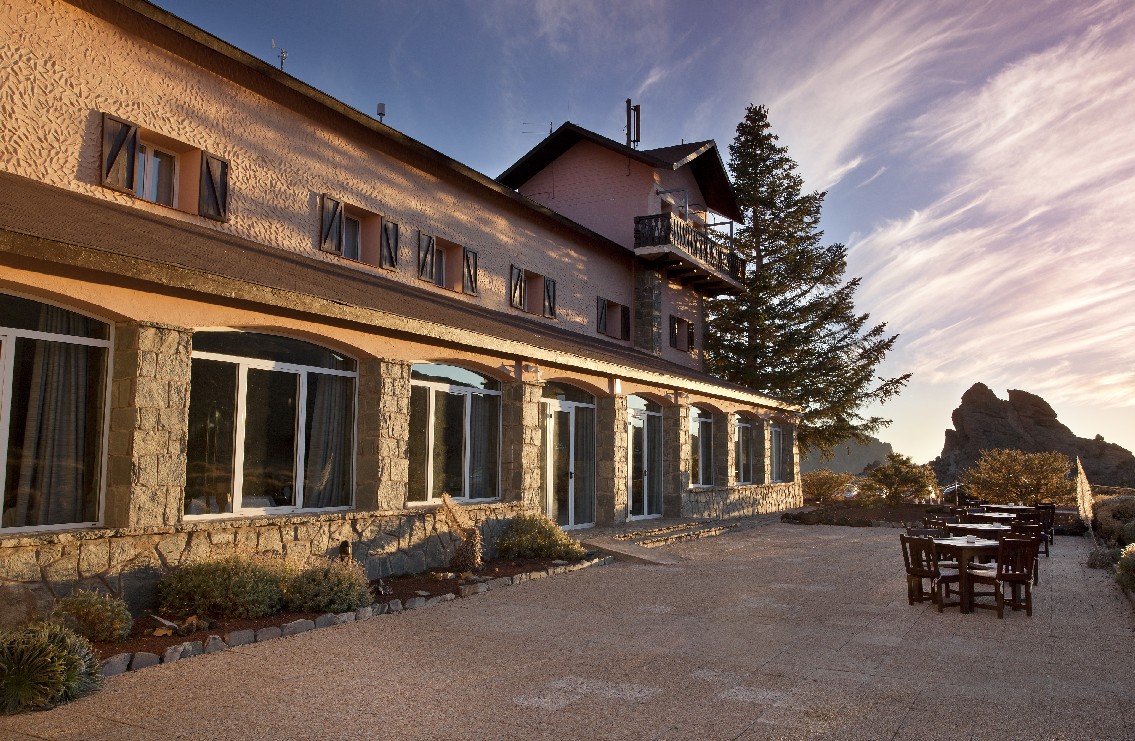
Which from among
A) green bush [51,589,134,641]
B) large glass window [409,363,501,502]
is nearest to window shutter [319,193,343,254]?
large glass window [409,363,501,502]

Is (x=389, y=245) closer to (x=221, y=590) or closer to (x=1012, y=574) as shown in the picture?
(x=221, y=590)

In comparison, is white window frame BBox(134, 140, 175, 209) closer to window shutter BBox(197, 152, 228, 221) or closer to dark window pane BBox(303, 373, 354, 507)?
window shutter BBox(197, 152, 228, 221)

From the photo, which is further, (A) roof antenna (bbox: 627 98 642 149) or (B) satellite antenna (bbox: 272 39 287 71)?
(A) roof antenna (bbox: 627 98 642 149)

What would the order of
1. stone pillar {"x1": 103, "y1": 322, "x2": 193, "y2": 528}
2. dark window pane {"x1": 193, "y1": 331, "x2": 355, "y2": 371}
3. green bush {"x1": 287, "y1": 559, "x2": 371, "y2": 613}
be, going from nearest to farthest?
stone pillar {"x1": 103, "y1": 322, "x2": 193, "y2": 528}, green bush {"x1": 287, "y1": 559, "x2": 371, "y2": 613}, dark window pane {"x1": 193, "y1": 331, "x2": 355, "y2": 371}

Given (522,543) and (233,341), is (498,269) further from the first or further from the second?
(233,341)

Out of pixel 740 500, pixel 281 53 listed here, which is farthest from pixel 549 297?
pixel 740 500

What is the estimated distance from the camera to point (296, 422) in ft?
32.0

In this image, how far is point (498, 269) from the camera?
56.1 feet

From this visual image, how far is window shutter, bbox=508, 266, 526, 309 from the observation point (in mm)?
17406

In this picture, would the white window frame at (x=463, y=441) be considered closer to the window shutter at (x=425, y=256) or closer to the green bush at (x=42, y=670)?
the window shutter at (x=425, y=256)

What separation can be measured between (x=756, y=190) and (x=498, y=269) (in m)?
19.8

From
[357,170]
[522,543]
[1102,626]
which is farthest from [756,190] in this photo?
[1102,626]

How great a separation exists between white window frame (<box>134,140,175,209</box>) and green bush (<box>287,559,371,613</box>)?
222 inches

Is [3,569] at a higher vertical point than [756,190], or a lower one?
lower
